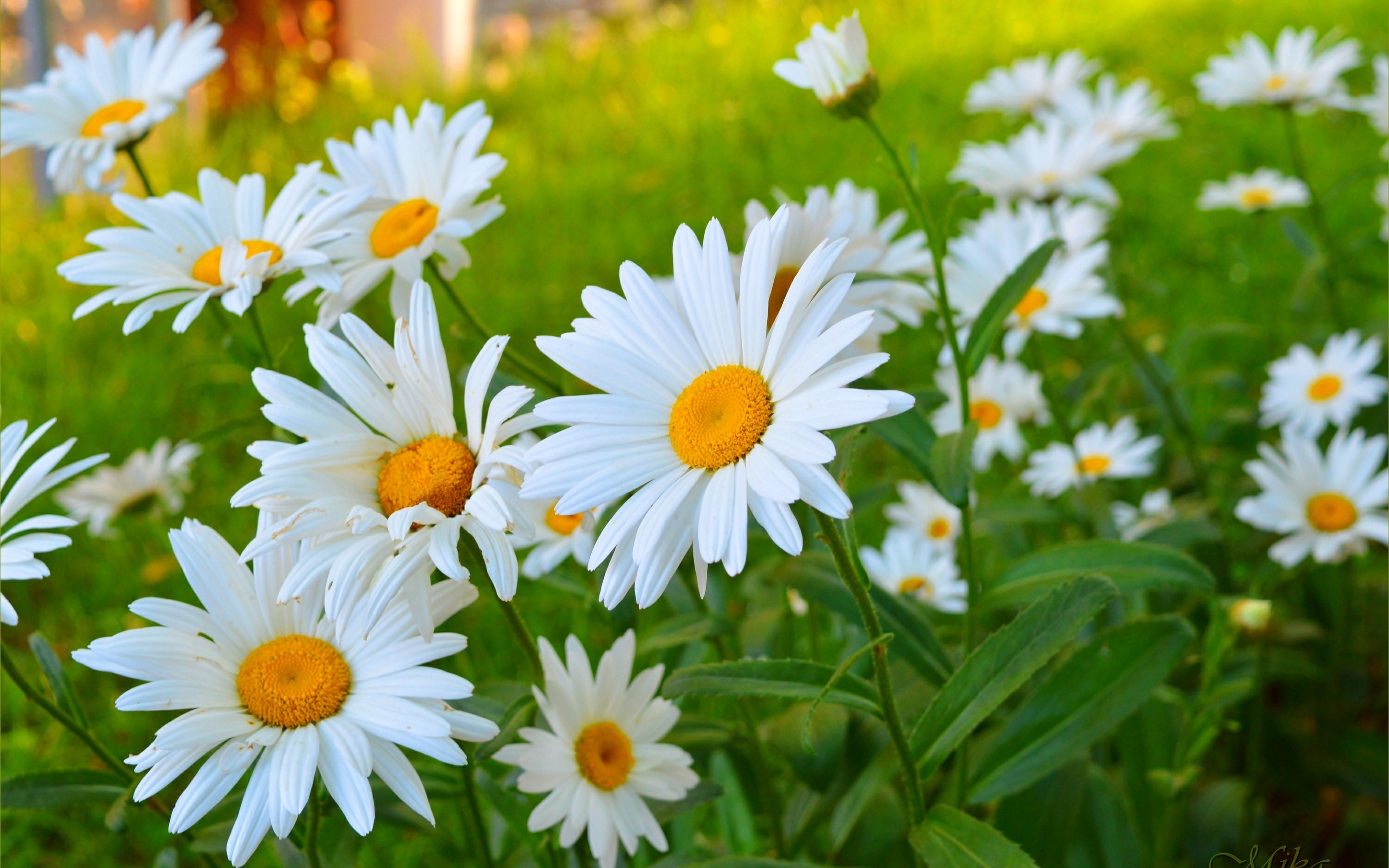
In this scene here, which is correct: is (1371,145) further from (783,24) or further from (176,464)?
(176,464)

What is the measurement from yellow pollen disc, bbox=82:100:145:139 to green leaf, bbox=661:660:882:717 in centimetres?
74

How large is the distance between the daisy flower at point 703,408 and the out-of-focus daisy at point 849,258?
0.31ft

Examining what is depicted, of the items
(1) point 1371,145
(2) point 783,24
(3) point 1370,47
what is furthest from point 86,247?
(3) point 1370,47

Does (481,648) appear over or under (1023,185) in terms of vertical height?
under

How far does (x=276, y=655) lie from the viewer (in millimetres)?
691

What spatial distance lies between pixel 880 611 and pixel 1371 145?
8.54 feet

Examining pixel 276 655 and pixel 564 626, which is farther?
pixel 564 626

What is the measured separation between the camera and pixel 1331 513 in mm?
1195

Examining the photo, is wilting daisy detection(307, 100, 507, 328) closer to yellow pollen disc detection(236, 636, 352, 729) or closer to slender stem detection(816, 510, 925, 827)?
yellow pollen disc detection(236, 636, 352, 729)

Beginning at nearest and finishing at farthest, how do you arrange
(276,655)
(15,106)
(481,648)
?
(276,655)
(15,106)
(481,648)

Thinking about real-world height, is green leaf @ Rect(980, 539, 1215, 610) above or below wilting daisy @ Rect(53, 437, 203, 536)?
above

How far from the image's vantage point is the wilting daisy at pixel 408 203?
0.82 meters

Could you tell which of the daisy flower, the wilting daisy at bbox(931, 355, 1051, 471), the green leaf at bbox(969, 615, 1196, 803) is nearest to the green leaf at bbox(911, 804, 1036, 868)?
the green leaf at bbox(969, 615, 1196, 803)

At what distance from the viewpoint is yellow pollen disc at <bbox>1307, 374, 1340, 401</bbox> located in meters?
1.41
